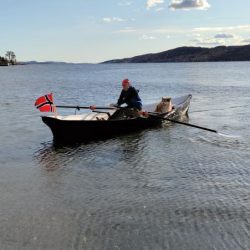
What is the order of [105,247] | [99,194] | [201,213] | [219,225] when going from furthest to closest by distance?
1. [99,194]
2. [201,213]
3. [219,225]
4. [105,247]

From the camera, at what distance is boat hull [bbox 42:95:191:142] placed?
1759cm

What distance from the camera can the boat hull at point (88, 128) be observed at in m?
17.6

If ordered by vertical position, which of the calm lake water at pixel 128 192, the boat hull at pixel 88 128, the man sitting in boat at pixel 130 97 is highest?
the man sitting in boat at pixel 130 97

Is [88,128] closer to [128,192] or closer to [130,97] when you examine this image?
[130,97]

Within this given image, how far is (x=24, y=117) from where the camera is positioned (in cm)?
2598

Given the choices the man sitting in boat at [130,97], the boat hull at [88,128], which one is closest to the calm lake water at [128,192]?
the boat hull at [88,128]

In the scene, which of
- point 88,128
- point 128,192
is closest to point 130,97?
point 88,128

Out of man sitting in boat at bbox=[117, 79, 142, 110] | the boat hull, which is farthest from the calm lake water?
man sitting in boat at bbox=[117, 79, 142, 110]

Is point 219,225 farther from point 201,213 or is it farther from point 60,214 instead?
point 60,214

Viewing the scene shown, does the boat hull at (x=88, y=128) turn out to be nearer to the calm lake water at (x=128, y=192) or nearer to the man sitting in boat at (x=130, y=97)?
the calm lake water at (x=128, y=192)

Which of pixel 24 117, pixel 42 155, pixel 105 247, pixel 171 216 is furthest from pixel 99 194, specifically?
pixel 24 117

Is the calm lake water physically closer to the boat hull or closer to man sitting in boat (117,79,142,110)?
the boat hull

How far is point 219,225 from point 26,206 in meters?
4.55

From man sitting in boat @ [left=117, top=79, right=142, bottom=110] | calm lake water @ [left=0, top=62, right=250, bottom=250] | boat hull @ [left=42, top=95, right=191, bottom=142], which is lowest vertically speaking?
calm lake water @ [left=0, top=62, right=250, bottom=250]
